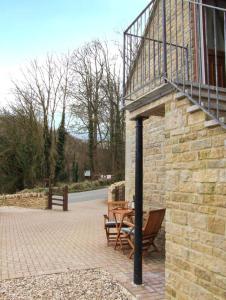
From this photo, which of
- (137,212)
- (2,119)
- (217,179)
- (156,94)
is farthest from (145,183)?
(2,119)

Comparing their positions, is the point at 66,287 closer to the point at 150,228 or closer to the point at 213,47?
the point at 150,228

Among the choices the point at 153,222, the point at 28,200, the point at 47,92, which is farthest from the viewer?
the point at 47,92

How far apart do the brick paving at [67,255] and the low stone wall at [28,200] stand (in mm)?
6086

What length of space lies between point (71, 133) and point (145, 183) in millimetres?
22385

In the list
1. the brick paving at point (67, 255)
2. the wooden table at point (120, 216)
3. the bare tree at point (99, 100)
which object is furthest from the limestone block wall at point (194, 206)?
the bare tree at point (99, 100)

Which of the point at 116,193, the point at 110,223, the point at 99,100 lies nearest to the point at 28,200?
the point at 116,193

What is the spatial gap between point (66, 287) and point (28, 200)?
43.3 ft

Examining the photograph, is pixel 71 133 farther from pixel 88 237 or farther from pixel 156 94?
pixel 156 94

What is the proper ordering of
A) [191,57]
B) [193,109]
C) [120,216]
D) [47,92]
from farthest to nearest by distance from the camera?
[47,92]
[120,216]
[191,57]
[193,109]

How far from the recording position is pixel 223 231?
305cm

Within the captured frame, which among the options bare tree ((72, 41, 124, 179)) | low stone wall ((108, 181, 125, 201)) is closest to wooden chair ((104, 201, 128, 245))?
low stone wall ((108, 181, 125, 201))

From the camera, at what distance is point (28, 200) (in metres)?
17.6

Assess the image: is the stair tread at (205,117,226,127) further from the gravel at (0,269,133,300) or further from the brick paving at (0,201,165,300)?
the gravel at (0,269,133,300)

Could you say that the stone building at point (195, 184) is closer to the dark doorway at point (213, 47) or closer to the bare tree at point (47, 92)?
the dark doorway at point (213, 47)
